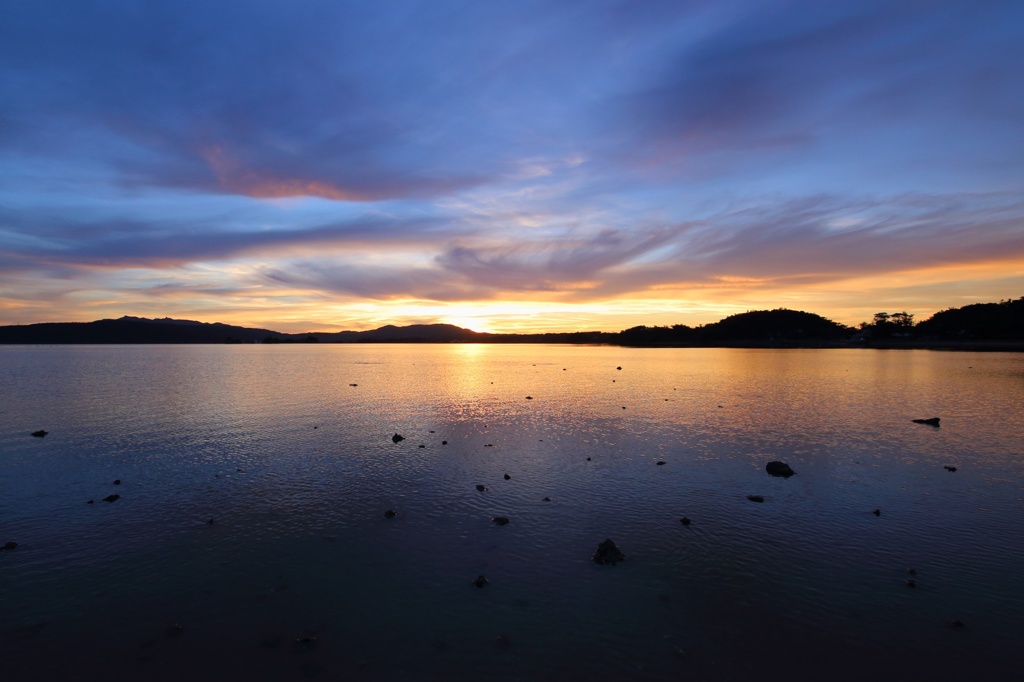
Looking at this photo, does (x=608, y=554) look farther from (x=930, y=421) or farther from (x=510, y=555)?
(x=930, y=421)

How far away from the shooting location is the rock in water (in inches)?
A: 1001

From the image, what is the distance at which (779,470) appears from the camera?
25547 millimetres

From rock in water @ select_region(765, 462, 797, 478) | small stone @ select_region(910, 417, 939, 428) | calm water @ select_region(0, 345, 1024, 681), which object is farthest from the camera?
small stone @ select_region(910, 417, 939, 428)

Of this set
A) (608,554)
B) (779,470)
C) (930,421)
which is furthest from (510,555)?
(930,421)

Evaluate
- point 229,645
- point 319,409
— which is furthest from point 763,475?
point 319,409

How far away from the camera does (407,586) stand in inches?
560

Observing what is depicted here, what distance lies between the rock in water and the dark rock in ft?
45.0

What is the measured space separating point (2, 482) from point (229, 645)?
21.9m

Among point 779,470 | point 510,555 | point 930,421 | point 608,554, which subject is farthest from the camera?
point 930,421

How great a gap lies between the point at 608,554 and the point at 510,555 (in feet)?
10.3

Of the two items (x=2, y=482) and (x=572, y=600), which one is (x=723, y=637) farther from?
(x=2, y=482)

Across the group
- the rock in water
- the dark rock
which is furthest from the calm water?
the rock in water

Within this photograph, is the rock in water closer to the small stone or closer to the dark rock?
the dark rock

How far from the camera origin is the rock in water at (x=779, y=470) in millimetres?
25422
